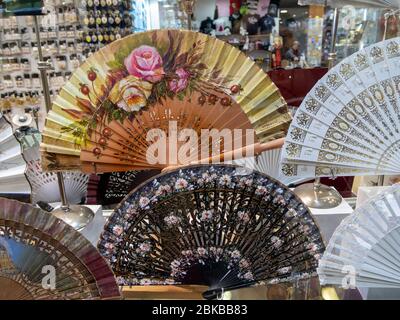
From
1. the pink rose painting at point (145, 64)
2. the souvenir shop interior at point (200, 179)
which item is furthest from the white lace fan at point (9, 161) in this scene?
the pink rose painting at point (145, 64)

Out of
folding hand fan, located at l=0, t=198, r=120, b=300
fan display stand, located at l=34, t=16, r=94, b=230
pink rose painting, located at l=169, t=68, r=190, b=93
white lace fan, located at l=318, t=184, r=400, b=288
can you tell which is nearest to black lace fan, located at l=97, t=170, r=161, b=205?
fan display stand, located at l=34, t=16, r=94, b=230

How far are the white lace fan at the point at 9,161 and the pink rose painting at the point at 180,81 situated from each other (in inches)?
20.6

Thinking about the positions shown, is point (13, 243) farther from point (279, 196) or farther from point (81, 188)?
point (81, 188)

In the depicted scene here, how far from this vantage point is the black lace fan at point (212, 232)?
726 mm

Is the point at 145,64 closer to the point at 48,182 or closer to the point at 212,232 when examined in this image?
the point at 212,232

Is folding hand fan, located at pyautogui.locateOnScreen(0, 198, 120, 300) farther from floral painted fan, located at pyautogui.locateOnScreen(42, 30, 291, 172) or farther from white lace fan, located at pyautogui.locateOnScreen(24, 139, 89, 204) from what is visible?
white lace fan, located at pyautogui.locateOnScreen(24, 139, 89, 204)

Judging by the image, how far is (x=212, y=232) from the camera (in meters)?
0.77

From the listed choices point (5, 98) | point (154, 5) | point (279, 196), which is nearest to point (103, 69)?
point (279, 196)

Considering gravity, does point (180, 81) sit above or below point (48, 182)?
above

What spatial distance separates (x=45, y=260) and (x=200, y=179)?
12.6 inches

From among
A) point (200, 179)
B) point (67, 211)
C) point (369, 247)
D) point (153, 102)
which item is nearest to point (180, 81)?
point (153, 102)

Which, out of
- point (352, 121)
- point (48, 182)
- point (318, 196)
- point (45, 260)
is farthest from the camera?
point (48, 182)

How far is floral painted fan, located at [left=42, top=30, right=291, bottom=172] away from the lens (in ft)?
3.11

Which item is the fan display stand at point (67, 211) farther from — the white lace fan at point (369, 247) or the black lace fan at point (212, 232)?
the white lace fan at point (369, 247)
